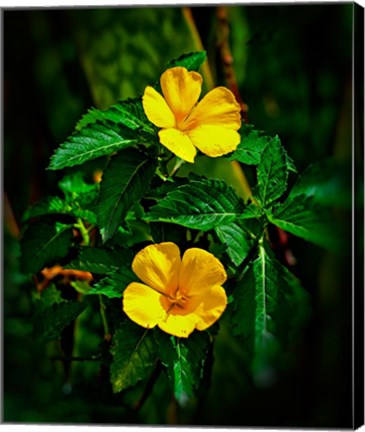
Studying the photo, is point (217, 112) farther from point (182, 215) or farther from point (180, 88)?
point (182, 215)

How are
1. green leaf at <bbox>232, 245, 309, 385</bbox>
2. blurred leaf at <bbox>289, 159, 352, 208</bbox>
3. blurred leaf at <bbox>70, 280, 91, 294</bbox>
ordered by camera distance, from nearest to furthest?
green leaf at <bbox>232, 245, 309, 385</bbox>, blurred leaf at <bbox>289, 159, 352, 208</bbox>, blurred leaf at <bbox>70, 280, 91, 294</bbox>

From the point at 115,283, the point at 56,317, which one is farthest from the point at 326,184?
Answer: the point at 56,317

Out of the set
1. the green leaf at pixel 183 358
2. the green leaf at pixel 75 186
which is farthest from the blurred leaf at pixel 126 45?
the green leaf at pixel 183 358

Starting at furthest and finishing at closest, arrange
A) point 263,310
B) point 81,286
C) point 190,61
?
point 81,286 → point 190,61 → point 263,310

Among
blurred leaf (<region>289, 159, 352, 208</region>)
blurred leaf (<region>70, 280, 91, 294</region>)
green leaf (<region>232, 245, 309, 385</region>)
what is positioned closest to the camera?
green leaf (<region>232, 245, 309, 385</region>)

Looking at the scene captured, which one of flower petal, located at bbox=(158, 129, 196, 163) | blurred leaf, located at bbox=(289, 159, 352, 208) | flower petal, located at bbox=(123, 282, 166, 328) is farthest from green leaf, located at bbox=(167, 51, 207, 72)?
flower petal, located at bbox=(123, 282, 166, 328)

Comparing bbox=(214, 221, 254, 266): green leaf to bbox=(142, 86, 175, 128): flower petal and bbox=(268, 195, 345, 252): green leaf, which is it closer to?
bbox=(268, 195, 345, 252): green leaf
